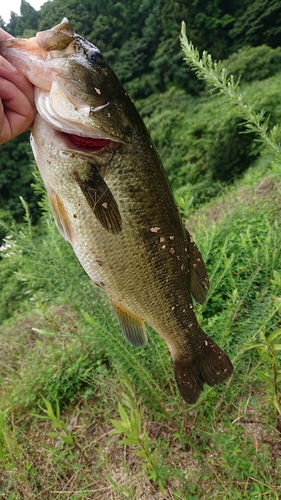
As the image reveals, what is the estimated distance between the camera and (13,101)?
1248 millimetres

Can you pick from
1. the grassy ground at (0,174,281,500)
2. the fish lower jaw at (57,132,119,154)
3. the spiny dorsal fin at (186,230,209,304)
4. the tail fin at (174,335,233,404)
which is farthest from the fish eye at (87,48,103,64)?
the tail fin at (174,335,233,404)

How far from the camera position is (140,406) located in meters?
2.26

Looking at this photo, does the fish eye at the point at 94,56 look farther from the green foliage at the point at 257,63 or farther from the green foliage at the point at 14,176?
the green foliage at the point at 14,176

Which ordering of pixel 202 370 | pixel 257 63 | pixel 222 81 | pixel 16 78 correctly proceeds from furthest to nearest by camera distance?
1. pixel 257 63
2. pixel 202 370
3. pixel 222 81
4. pixel 16 78

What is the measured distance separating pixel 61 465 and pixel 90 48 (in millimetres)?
2186

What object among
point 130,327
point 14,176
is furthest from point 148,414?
point 14,176

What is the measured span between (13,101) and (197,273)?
1.01 metres

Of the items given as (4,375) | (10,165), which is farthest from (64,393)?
(10,165)

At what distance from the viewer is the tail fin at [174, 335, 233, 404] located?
1.73 metres

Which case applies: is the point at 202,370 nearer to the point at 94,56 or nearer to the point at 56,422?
the point at 56,422

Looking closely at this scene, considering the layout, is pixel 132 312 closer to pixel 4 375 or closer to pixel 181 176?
pixel 4 375

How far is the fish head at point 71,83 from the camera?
124cm

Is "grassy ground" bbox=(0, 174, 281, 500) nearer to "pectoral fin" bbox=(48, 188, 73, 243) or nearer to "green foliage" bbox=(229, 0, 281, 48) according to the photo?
"pectoral fin" bbox=(48, 188, 73, 243)

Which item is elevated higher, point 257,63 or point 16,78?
point 16,78
